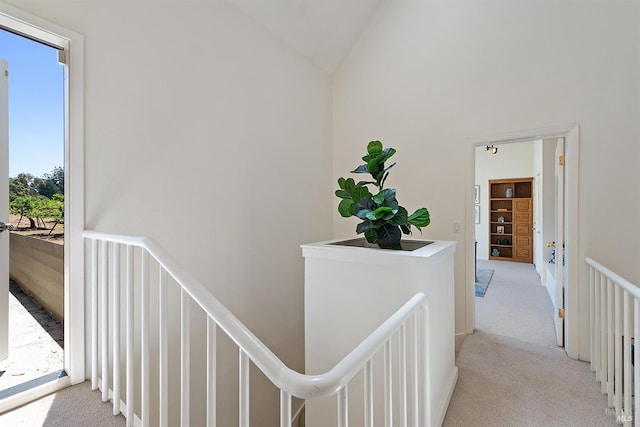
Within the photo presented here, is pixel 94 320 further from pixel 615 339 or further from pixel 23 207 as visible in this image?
pixel 615 339

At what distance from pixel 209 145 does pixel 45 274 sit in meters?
1.24

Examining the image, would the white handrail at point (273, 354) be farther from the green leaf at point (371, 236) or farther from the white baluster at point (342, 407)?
the green leaf at point (371, 236)

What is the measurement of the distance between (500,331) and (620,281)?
143 cm

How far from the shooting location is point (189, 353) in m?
1.29

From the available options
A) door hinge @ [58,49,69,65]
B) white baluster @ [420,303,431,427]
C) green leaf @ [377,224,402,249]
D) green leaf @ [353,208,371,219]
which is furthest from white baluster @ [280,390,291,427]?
door hinge @ [58,49,69,65]

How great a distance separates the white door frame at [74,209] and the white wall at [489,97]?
2.57m

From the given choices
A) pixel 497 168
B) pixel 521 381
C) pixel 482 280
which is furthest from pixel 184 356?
pixel 497 168

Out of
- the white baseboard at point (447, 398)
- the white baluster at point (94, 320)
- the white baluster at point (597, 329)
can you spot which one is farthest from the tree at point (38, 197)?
the white baluster at point (597, 329)

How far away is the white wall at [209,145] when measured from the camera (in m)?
1.67

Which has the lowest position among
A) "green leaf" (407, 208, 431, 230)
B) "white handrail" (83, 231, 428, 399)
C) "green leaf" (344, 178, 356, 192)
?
"white handrail" (83, 231, 428, 399)

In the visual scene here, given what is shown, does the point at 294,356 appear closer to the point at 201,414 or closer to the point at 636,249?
the point at 201,414

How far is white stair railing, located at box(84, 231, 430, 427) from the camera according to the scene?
725 mm

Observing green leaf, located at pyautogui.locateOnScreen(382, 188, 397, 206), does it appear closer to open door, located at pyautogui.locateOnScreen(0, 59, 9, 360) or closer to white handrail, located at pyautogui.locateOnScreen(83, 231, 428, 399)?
white handrail, located at pyautogui.locateOnScreen(83, 231, 428, 399)

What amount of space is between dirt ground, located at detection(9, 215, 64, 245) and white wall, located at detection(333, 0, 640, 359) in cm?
261
